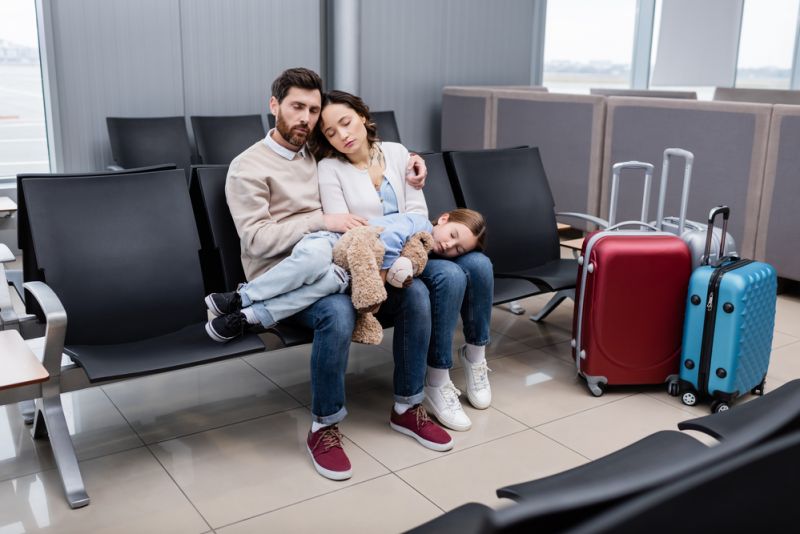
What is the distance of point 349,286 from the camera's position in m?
2.19

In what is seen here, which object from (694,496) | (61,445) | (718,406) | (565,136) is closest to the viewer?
(694,496)

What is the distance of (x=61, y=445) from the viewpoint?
2061mm

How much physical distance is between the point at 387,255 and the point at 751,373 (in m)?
1.27

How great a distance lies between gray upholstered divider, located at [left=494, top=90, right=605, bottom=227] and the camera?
474cm

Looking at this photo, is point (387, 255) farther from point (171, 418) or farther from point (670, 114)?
point (670, 114)

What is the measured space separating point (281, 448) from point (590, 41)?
253 inches

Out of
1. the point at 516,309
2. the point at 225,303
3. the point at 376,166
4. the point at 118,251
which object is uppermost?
the point at 376,166

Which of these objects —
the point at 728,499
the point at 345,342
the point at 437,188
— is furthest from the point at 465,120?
the point at 728,499

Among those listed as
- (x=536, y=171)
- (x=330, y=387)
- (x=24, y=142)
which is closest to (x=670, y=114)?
(x=536, y=171)

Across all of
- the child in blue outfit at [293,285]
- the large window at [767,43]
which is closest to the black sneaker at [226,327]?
the child in blue outfit at [293,285]

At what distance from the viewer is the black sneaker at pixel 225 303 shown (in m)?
2.19

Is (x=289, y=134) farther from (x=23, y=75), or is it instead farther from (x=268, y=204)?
(x=23, y=75)

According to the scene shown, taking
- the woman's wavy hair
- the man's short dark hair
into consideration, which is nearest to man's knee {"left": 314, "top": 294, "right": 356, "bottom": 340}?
the woman's wavy hair

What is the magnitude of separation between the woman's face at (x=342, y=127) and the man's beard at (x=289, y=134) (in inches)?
3.3
